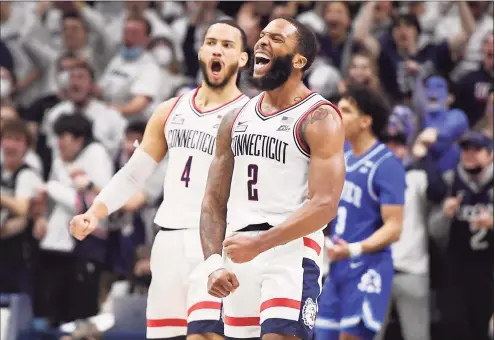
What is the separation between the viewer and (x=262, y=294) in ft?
18.7

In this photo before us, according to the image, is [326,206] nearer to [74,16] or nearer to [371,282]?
[371,282]

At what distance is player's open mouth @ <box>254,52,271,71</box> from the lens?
19.1ft

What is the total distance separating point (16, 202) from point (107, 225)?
3.08ft

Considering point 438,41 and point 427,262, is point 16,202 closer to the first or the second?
point 427,262

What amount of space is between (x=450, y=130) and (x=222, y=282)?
5.75 meters

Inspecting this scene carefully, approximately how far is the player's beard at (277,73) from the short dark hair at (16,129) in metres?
5.64

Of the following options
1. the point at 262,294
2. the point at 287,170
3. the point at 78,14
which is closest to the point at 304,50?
the point at 287,170

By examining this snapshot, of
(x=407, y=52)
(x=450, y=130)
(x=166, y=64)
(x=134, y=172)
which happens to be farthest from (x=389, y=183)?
(x=166, y=64)

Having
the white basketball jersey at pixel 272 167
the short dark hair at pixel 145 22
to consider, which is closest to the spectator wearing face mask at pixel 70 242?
the short dark hair at pixel 145 22

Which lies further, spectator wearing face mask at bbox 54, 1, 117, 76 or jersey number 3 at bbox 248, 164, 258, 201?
spectator wearing face mask at bbox 54, 1, 117, 76

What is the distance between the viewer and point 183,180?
275 inches

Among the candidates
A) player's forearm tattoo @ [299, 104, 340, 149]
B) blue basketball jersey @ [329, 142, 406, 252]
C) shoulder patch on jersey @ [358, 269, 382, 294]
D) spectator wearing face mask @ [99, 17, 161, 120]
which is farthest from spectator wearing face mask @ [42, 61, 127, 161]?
player's forearm tattoo @ [299, 104, 340, 149]

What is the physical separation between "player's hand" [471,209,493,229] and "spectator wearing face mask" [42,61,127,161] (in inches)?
161

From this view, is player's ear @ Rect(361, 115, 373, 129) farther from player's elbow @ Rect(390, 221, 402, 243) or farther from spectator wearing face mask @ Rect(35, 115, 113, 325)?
spectator wearing face mask @ Rect(35, 115, 113, 325)
